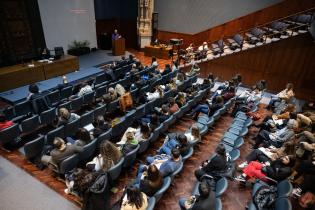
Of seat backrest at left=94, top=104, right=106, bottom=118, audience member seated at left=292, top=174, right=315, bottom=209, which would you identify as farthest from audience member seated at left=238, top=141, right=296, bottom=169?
seat backrest at left=94, top=104, right=106, bottom=118

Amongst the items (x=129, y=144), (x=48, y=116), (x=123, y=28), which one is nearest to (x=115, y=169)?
(x=129, y=144)

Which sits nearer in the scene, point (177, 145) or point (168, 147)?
point (177, 145)

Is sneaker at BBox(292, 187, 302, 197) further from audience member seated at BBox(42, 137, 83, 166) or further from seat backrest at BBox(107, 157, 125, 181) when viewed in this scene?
audience member seated at BBox(42, 137, 83, 166)

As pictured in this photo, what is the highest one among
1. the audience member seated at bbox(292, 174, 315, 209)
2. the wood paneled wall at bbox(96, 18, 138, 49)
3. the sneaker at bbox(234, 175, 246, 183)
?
the wood paneled wall at bbox(96, 18, 138, 49)

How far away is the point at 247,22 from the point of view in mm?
10203

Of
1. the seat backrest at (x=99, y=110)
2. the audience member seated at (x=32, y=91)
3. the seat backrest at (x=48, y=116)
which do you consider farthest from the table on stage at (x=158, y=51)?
the seat backrest at (x=48, y=116)

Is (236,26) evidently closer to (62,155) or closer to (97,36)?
(97,36)

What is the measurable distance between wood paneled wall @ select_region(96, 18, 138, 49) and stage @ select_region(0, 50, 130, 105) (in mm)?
1433

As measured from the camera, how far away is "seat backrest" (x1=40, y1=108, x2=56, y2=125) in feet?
16.5

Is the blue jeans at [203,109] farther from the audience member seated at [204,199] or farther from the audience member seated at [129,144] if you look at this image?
the audience member seated at [204,199]

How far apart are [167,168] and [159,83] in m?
4.14

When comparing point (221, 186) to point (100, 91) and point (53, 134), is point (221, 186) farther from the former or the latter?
point (100, 91)

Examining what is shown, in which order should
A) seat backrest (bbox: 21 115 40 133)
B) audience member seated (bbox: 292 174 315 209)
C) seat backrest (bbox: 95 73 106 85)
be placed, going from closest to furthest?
audience member seated (bbox: 292 174 315 209), seat backrest (bbox: 21 115 40 133), seat backrest (bbox: 95 73 106 85)

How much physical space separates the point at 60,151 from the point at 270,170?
331cm
